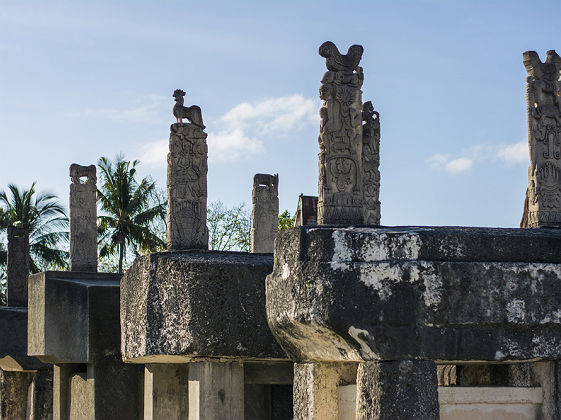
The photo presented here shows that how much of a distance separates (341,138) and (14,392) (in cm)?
735

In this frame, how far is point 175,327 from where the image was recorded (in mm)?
6750

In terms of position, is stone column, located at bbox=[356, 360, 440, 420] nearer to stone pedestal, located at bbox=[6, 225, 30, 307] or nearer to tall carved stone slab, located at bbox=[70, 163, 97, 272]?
tall carved stone slab, located at bbox=[70, 163, 97, 272]

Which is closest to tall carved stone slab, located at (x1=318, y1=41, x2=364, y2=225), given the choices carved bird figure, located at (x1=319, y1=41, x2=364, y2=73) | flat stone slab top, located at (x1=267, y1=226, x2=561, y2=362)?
carved bird figure, located at (x1=319, y1=41, x2=364, y2=73)

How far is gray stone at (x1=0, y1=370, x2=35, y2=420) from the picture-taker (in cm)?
Answer: 1307

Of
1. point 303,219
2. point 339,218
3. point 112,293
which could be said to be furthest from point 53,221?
point 339,218

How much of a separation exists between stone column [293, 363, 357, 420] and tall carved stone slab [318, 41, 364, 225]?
1.84m

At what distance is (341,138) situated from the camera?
7.46 meters

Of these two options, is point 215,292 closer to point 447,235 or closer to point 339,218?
point 339,218

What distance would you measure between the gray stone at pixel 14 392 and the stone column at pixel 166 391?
5.46 meters

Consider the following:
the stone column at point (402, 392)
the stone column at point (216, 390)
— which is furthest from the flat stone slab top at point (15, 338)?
the stone column at point (402, 392)

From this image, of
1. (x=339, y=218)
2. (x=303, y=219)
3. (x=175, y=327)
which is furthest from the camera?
(x=303, y=219)

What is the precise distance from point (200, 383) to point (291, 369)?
0.79 metres

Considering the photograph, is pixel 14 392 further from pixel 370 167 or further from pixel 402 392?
pixel 402 392

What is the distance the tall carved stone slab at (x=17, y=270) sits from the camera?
13.3 meters
